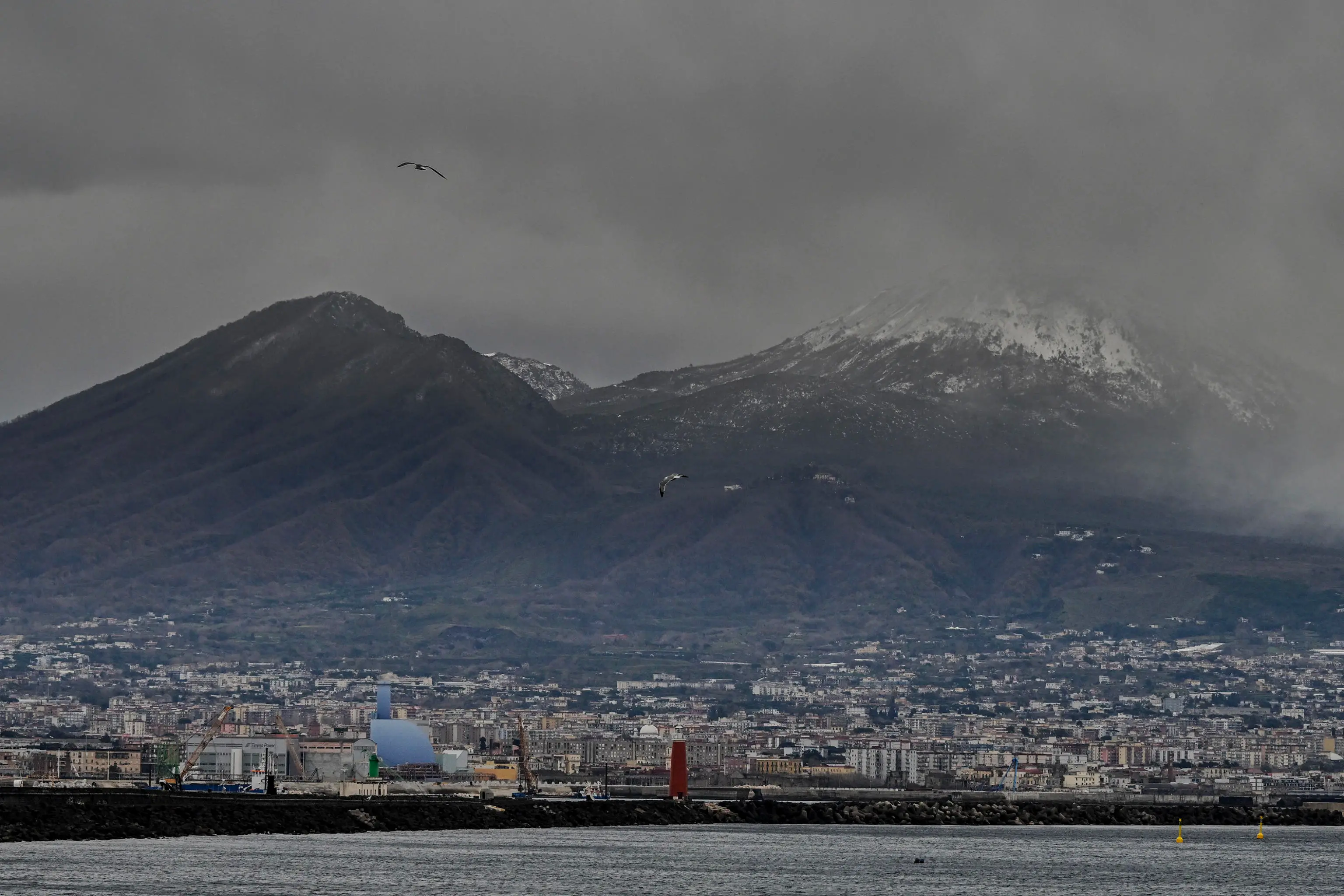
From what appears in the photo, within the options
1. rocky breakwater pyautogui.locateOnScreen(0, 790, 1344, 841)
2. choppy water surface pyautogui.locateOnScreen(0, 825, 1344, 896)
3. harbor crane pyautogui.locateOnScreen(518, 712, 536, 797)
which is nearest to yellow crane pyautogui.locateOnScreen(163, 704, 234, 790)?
rocky breakwater pyautogui.locateOnScreen(0, 790, 1344, 841)

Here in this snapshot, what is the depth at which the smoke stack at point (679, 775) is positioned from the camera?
16250 cm

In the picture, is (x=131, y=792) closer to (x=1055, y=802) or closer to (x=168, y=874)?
(x=168, y=874)

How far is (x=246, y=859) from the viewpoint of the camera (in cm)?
9938

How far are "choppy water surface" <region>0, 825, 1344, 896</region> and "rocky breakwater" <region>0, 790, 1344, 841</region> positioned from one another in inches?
116

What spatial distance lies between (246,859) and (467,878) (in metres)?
9.49

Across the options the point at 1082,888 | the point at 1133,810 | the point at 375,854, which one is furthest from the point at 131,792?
the point at 1133,810

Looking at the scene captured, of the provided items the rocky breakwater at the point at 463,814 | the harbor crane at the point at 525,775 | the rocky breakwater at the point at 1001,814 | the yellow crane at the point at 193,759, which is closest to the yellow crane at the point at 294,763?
the yellow crane at the point at 193,759

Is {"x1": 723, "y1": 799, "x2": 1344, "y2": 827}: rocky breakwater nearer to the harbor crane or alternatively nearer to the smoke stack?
the smoke stack

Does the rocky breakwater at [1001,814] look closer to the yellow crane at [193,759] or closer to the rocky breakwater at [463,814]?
the rocky breakwater at [463,814]

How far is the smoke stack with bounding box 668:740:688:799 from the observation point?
533 ft

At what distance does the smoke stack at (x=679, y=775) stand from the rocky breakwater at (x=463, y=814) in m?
3.35

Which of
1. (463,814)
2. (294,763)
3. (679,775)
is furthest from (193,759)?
(463,814)

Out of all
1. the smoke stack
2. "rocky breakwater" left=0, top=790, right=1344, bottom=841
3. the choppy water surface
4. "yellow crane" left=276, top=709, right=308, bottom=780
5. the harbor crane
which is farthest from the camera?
"yellow crane" left=276, top=709, right=308, bottom=780

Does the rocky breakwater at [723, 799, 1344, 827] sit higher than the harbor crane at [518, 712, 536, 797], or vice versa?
the harbor crane at [518, 712, 536, 797]
